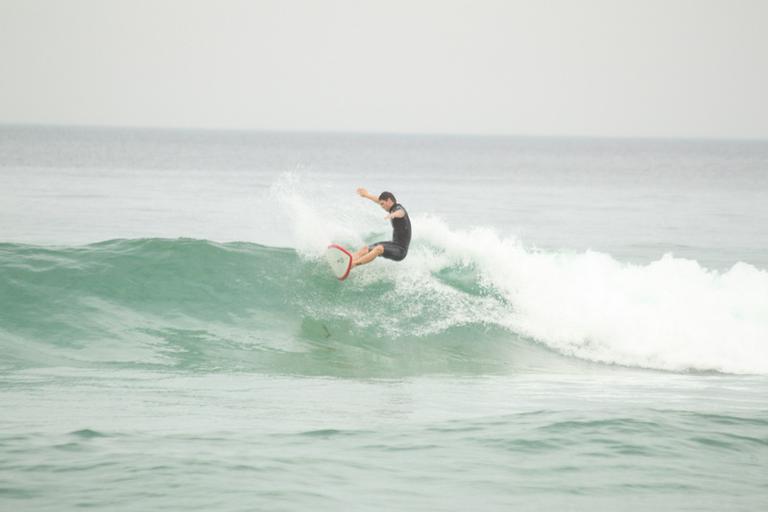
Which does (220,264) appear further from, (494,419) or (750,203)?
(750,203)

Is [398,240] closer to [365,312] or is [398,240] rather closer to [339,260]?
[339,260]

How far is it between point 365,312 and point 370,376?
2.75 m

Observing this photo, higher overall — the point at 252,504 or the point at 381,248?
the point at 381,248

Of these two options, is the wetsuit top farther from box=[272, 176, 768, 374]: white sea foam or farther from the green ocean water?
box=[272, 176, 768, 374]: white sea foam

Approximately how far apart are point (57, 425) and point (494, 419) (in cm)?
406

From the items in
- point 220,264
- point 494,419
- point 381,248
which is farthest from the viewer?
point 220,264

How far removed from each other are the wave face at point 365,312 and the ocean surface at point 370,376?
46mm

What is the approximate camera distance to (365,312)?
15.2 m

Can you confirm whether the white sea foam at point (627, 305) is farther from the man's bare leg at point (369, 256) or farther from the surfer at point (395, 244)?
the man's bare leg at point (369, 256)

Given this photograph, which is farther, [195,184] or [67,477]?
[195,184]

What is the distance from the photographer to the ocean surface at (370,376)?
7.38 metres

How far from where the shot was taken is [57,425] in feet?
28.2

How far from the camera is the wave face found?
13.4 metres

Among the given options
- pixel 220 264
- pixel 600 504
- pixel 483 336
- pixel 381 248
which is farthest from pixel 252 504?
pixel 220 264
